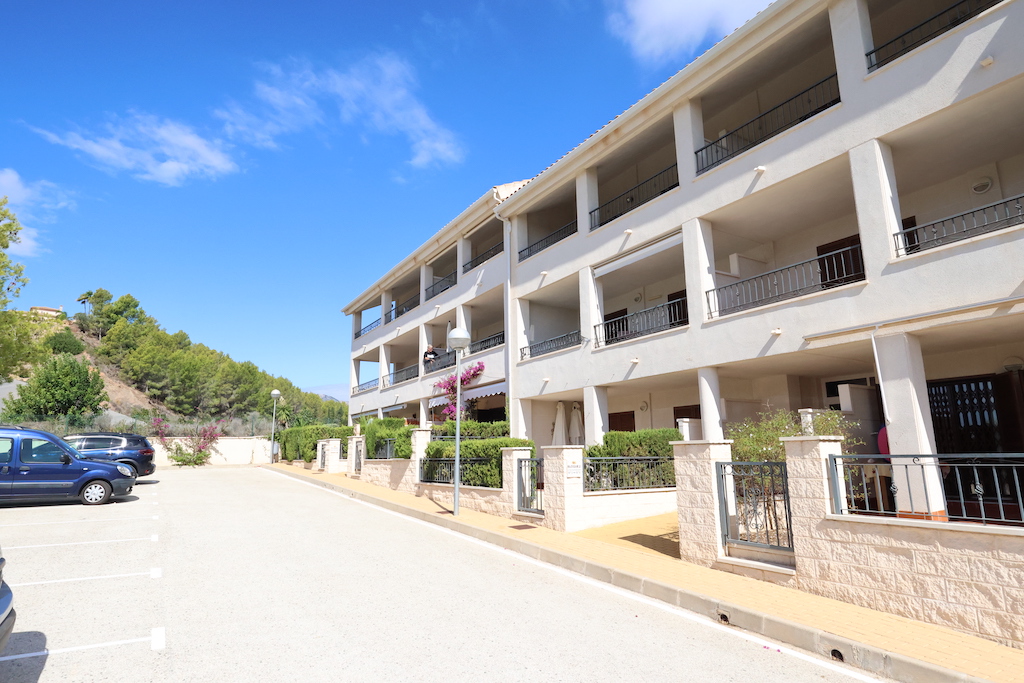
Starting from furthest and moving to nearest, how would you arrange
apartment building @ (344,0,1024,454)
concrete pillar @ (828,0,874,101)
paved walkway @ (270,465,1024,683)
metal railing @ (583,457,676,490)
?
1. metal railing @ (583,457,676,490)
2. concrete pillar @ (828,0,874,101)
3. apartment building @ (344,0,1024,454)
4. paved walkway @ (270,465,1024,683)

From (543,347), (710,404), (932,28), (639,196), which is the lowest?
(710,404)

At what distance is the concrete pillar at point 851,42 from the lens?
11.1 meters

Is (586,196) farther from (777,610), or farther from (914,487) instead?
(777,610)

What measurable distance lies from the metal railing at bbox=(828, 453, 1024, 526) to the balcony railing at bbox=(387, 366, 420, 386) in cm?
2010

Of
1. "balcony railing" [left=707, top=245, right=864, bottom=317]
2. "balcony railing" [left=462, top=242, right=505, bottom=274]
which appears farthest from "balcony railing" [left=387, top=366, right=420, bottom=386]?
"balcony railing" [left=707, top=245, right=864, bottom=317]

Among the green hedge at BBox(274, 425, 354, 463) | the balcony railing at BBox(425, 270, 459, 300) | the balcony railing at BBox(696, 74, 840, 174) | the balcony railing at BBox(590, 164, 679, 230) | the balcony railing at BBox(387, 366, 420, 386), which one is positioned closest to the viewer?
the balcony railing at BBox(696, 74, 840, 174)

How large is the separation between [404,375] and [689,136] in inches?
782

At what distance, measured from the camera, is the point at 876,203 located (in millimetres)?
10578

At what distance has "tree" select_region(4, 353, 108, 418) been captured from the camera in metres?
34.9

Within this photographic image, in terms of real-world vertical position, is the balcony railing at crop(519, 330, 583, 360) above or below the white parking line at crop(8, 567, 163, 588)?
above

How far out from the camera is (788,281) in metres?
14.7

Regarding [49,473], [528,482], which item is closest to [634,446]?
[528,482]

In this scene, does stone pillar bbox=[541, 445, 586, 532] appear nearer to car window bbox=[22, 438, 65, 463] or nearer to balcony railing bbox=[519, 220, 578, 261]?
balcony railing bbox=[519, 220, 578, 261]

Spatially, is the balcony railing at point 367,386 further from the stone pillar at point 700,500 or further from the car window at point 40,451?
the stone pillar at point 700,500
